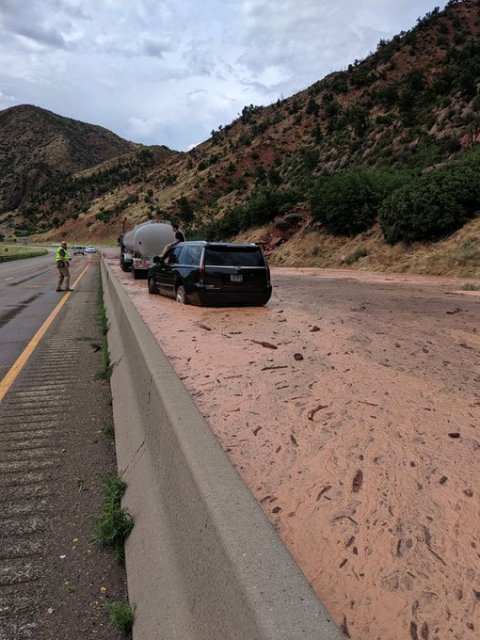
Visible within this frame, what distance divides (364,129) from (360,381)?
151ft

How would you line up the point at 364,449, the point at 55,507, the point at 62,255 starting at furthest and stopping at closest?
the point at 62,255 → the point at 364,449 → the point at 55,507

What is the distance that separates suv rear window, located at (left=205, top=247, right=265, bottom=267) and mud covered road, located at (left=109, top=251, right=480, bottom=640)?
9.60ft

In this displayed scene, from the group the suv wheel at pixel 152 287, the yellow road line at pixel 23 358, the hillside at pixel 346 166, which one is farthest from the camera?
the hillside at pixel 346 166

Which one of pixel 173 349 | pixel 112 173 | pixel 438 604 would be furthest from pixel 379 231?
pixel 112 173

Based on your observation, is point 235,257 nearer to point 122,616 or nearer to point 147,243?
point 122,616

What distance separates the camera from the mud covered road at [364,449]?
101 inches

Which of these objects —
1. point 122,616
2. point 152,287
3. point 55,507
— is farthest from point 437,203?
point 122,616

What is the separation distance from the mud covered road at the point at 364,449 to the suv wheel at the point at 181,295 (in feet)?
10.5

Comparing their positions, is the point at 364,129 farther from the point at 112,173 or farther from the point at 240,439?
the point at 112,173

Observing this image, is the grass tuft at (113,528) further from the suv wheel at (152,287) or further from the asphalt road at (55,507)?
the suv wheel at (152,287)

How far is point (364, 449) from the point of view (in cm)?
419

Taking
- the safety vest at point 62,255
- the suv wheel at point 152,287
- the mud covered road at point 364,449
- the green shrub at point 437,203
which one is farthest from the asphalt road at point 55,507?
the green shrub at point 437,203

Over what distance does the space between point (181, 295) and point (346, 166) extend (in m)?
34.7

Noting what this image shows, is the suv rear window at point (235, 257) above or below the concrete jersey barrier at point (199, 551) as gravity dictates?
above
